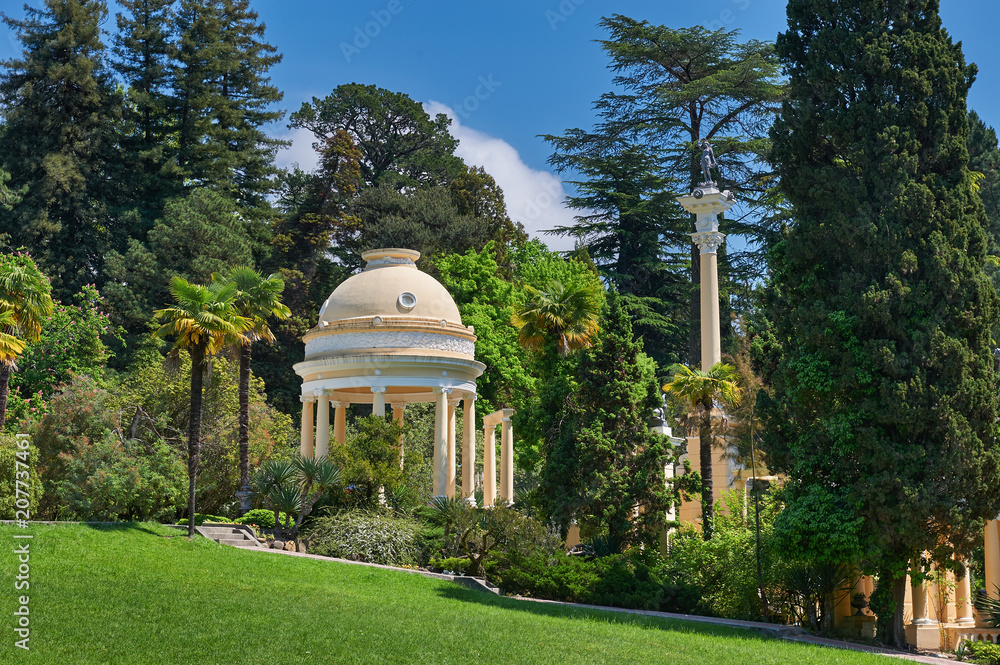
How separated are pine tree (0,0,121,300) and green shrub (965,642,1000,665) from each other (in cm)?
4589

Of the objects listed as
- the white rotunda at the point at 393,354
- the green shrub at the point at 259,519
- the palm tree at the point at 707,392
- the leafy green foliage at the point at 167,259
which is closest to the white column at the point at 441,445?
the white rotunda at the point at 393,354

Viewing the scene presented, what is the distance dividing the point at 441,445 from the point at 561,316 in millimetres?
6375

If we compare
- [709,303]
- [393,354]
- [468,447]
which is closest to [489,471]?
[468,447]

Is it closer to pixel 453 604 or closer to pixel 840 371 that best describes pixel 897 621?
pixel 840 371

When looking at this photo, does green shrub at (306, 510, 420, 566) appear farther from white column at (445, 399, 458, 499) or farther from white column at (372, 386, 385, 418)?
white column at (372, 386, 385, 418)

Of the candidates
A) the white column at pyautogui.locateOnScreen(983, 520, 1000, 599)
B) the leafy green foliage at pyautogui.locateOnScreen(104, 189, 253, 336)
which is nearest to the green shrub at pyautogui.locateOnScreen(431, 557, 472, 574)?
the white column at pyautogui.locateOnScreen(983, 520, 1000, 599)

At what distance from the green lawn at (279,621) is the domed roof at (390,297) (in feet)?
43.8

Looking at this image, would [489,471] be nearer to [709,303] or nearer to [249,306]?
[249,306]

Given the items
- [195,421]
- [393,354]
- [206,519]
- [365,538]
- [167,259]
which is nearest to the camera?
[195,421]

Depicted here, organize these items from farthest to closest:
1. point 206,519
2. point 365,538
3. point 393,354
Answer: point 393,354 < point 206,519 < point 365,538

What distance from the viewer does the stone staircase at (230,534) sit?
94.5 ft

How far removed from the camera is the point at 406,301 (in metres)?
37.2

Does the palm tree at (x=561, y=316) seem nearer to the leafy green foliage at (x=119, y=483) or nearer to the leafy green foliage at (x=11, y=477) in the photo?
the leafy green foliage at (x=119, y=483)

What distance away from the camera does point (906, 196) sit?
23156 millimetres
